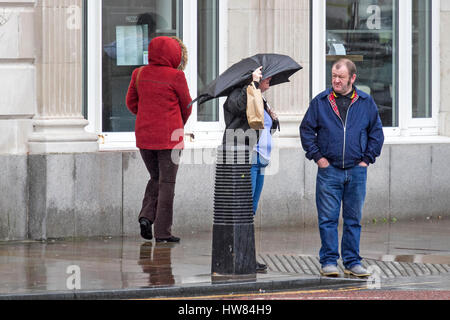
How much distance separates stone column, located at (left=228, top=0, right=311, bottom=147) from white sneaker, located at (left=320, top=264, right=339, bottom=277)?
4.18 metres

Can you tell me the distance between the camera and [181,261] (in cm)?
1010

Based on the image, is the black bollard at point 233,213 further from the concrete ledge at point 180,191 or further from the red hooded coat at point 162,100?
the concrete ledge at point 180,191

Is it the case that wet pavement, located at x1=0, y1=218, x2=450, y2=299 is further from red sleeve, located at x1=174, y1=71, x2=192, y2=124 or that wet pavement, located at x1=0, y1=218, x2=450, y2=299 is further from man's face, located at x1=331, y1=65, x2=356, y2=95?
man's face, located at x1=331, y1=65, x2=356, y2=95

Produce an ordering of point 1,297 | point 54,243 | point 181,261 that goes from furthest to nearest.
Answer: point 54,243, point 181,261, point 1,297

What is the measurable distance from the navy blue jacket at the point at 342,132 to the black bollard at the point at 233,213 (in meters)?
0.68

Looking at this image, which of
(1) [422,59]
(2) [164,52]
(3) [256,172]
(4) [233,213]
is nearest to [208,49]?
(2) [164,52]

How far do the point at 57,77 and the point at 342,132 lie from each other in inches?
155

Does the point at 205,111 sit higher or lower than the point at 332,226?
higher

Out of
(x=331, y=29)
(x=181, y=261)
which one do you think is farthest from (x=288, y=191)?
(x=181, y=261)

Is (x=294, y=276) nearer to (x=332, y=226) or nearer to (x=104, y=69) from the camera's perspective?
(x=332, y=226)

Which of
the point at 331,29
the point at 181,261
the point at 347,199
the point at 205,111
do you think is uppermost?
the point at 331,29

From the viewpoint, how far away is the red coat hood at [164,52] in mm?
11359

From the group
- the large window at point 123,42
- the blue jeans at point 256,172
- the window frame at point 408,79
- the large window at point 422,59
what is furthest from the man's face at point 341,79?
the large window at point 422,59

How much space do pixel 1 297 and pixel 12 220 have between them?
12.3ft
